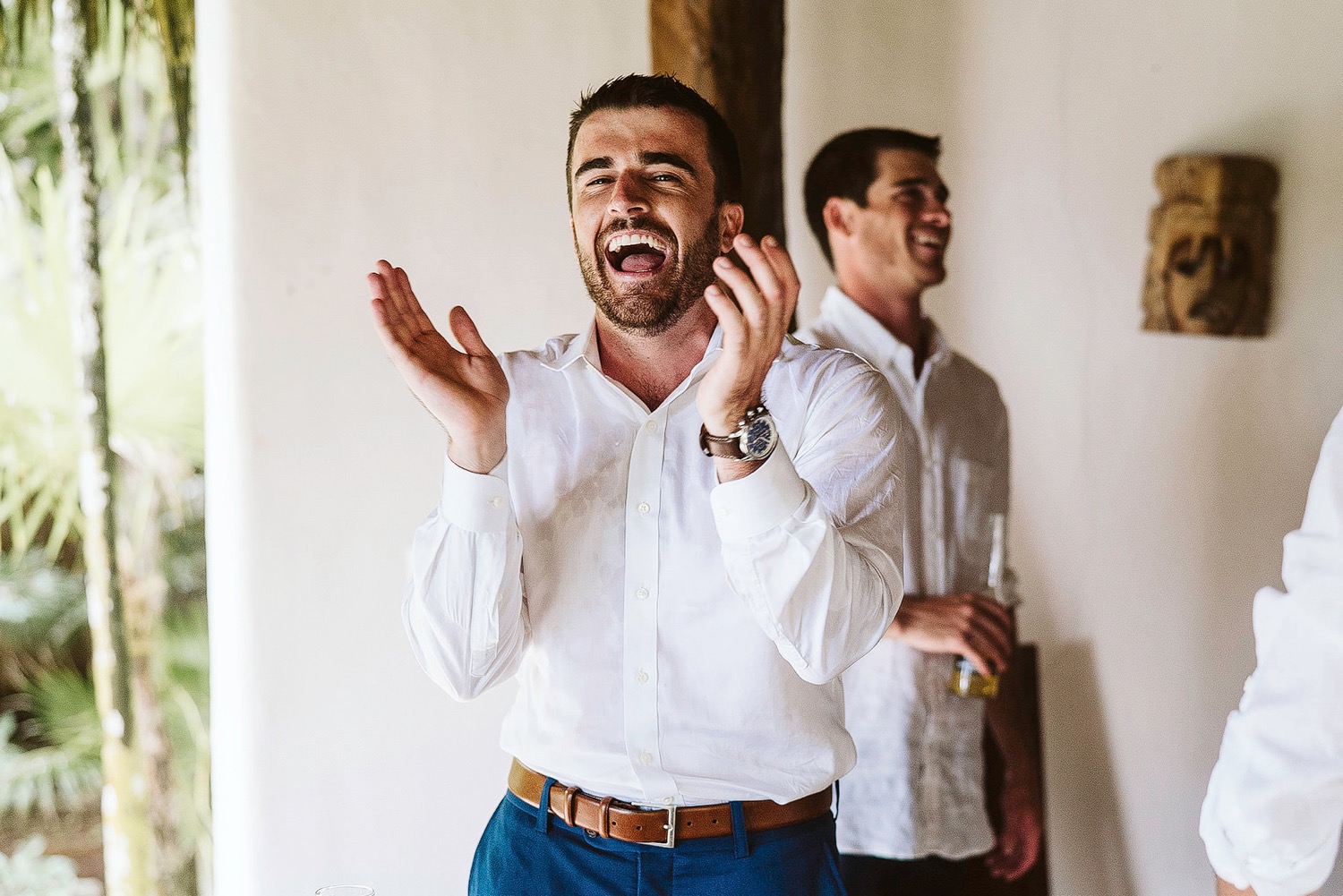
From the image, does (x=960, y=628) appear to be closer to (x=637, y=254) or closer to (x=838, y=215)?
(x=838, y=215)

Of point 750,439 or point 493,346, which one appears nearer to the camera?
point 750,439

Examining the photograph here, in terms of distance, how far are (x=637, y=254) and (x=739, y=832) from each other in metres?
0.79

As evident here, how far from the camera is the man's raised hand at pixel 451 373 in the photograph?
4.68ft

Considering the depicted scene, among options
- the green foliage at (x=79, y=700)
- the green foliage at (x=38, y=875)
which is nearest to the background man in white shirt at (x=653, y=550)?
the green foliage at (x=79, y=700)

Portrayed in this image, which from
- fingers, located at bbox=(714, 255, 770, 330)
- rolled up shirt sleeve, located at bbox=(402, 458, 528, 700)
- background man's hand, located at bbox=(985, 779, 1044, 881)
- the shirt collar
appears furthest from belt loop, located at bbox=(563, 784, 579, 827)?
background man's hand, located at bbox=(985, 779, 1044, 881)

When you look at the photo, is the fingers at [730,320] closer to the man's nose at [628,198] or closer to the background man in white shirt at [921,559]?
the man's nose at [628,198]

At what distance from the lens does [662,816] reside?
150 centimetres

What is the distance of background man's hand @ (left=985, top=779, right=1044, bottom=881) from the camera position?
8.02ft

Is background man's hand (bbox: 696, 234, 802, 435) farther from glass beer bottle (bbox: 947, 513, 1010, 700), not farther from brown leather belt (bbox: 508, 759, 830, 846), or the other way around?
glass beer bottle (bbox: 947, 513, 1010, 700)

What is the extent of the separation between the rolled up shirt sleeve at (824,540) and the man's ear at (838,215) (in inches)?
39.4

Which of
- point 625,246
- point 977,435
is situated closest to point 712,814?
point 625,246

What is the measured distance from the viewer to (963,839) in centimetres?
228

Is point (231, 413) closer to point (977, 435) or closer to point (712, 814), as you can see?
point (712, 814)

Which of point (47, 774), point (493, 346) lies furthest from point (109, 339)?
point (47, 774)
